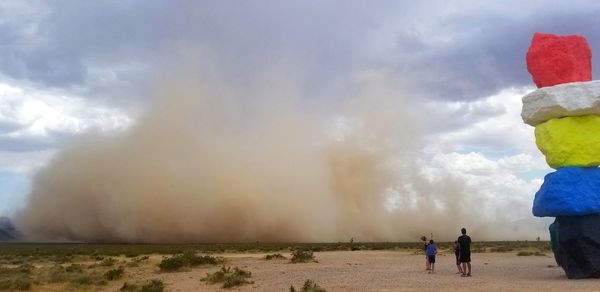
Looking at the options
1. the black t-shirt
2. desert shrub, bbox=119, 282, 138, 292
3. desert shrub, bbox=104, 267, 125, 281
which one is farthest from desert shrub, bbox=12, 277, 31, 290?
the black t-shirt

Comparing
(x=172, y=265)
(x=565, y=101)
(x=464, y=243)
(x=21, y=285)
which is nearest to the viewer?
(x=565, y=101)

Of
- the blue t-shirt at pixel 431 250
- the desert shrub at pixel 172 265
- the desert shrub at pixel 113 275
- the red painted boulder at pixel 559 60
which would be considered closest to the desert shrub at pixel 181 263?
the desert shrub at pixel 172 265

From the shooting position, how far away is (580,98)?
1694 cm

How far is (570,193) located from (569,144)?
174cm

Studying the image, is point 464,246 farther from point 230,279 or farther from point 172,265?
point 172,265

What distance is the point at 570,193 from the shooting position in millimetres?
16344

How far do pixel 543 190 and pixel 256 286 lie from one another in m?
9.70

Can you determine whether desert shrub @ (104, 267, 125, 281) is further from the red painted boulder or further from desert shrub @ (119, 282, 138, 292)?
the red painted boulder

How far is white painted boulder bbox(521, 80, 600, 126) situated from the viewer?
16.7 metres

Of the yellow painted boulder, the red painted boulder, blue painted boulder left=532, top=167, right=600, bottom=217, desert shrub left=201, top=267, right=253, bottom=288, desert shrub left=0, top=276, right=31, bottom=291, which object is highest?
the red painted boulder

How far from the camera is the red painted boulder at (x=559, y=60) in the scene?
18094mm

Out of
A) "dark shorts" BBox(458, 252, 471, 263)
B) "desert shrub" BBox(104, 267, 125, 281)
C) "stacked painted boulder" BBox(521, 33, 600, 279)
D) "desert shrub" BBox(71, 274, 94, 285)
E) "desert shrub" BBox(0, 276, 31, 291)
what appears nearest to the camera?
"stacked painted boulder" BBox(521, 33, 600, 279)

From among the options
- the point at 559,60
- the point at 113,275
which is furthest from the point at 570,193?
the point at 113,275

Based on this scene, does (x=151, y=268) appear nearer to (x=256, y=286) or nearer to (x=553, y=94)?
(x=256, y=286)
